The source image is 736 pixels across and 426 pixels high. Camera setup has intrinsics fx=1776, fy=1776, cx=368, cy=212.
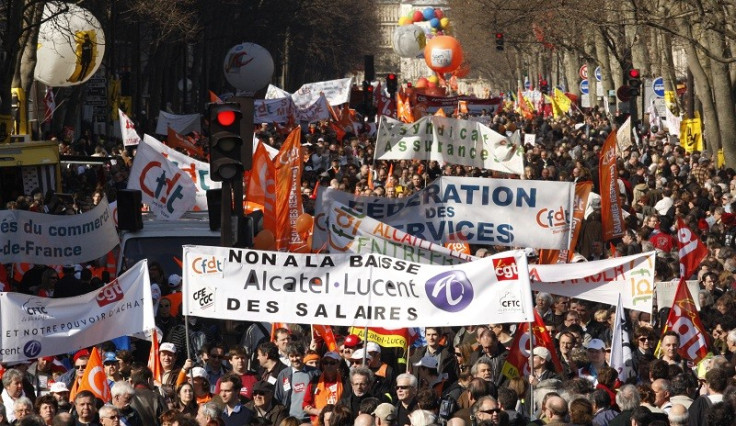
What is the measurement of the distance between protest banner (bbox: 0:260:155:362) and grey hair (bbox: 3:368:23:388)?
655mm

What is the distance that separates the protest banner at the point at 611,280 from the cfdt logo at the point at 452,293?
1487 millimetres

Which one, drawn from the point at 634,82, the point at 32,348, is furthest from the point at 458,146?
the point at 634,82

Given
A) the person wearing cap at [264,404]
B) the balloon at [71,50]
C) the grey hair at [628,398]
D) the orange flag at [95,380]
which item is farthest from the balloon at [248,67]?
the grey hair at [628,398]

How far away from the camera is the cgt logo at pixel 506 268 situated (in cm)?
1105

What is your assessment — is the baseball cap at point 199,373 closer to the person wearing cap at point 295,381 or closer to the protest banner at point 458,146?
the person wearing cap at point 295,381

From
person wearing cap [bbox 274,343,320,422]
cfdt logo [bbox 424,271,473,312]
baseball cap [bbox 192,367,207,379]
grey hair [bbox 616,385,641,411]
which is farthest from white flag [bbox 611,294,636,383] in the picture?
baseball cap [bbox 192,367,207,379]

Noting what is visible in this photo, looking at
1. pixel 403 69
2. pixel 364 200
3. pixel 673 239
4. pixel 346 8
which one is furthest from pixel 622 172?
pixel 403 69

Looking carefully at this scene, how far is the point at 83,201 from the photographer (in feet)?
79.5

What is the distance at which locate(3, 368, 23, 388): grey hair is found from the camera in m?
10.5

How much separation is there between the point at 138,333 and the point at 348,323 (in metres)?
1.54

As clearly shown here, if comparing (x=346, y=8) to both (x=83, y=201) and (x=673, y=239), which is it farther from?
(x=673, y=239)

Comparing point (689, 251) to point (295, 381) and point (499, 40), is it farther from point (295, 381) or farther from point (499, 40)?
point (499, 40)

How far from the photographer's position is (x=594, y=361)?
11.5 metres

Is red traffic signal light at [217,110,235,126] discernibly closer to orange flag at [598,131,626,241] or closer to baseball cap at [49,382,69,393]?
baseball cap at [49,382,69,393]
